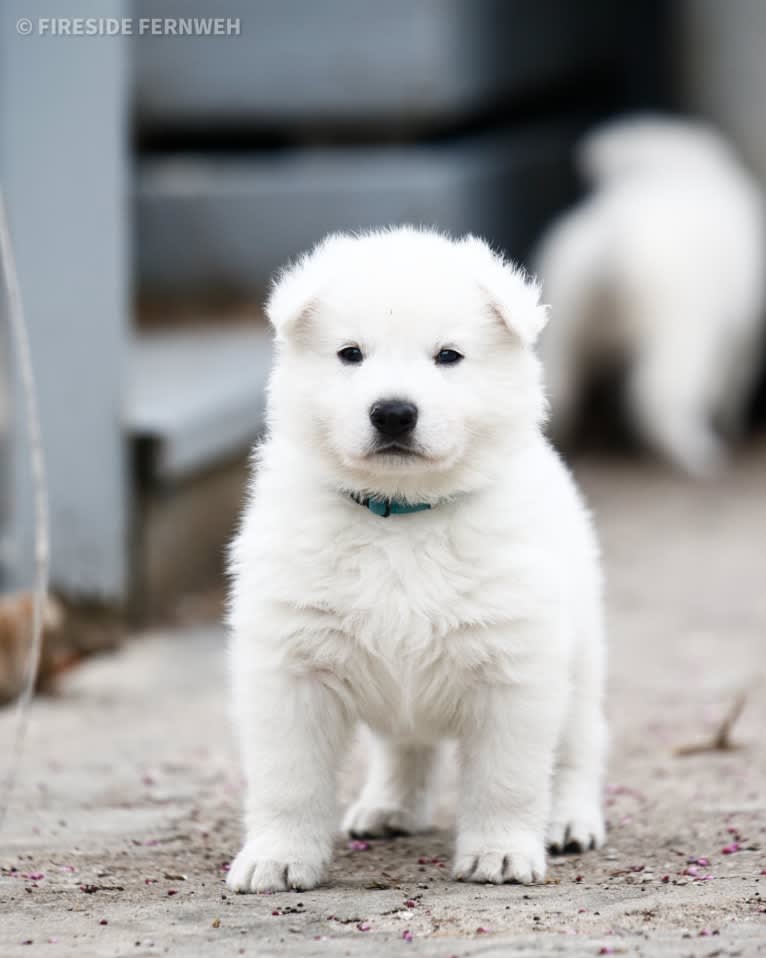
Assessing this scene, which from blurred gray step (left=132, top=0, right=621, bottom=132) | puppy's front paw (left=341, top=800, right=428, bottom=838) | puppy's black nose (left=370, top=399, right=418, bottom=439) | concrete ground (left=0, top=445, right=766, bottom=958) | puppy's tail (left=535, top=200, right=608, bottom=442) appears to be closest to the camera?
concrete ground (left=0, top=445, right=766, bottom=958)

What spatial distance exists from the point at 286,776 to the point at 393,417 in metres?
0.69

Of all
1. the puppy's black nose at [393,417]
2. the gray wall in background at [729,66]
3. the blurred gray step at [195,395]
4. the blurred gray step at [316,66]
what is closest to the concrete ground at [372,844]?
the blurred gray step at [195,395]

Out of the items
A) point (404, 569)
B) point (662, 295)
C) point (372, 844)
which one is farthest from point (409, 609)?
point (662, 295)

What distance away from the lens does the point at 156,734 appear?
4332 mm

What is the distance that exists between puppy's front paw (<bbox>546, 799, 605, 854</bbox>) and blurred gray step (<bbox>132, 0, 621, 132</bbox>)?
501 cm

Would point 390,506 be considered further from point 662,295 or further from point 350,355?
point 662,295

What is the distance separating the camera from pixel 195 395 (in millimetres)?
5941

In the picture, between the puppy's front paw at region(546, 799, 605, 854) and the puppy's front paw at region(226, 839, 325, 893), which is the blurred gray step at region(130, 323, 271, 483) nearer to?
the puppy's front paw at region(546, 799, 605, 854)

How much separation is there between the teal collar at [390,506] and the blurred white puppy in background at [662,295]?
5.16 m

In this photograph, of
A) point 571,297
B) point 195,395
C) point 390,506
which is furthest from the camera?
point 571,297

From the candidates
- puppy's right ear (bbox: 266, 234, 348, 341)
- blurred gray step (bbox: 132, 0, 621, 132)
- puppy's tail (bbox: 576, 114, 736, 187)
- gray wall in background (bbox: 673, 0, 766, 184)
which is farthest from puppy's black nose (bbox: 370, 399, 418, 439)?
gray wall in background (bbox: 673, 0, 766, 184)

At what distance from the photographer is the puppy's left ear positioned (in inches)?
118

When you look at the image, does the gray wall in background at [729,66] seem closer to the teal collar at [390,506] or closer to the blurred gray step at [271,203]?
the blurred gray step at [271,203]

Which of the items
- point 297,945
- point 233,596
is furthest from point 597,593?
point 297,945
